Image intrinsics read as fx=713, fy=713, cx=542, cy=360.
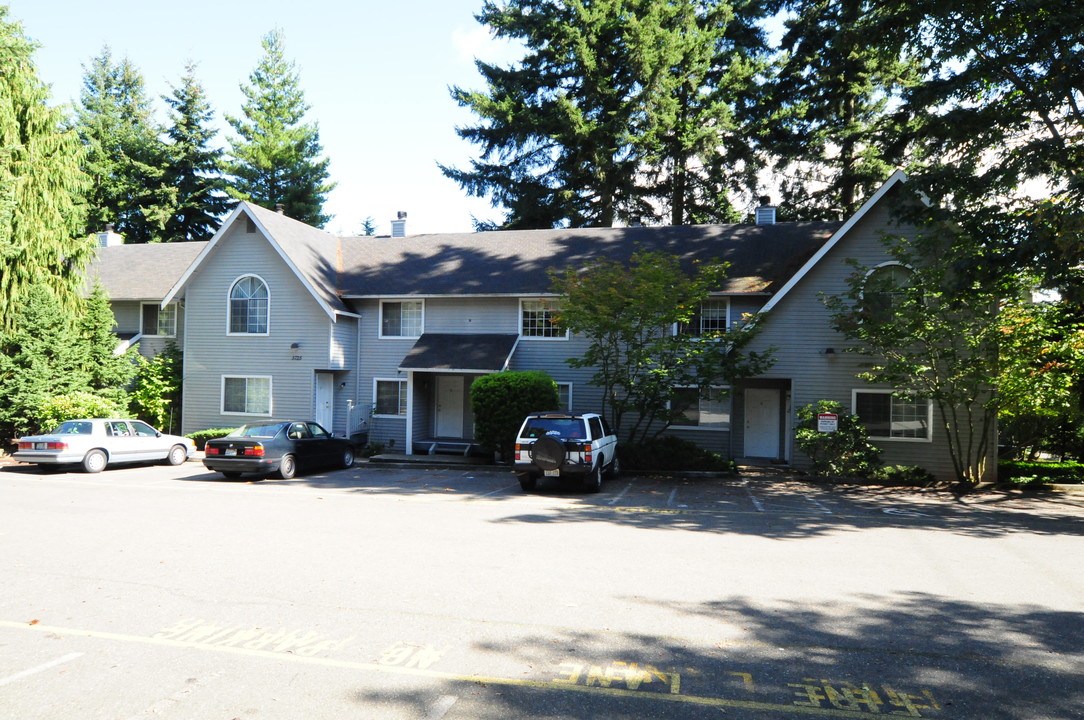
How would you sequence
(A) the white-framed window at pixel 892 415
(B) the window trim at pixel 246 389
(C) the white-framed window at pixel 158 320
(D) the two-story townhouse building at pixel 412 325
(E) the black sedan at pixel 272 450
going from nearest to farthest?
(E) the black sedan at pixel 272 450 < (A) the white-framed window at pixel 892 415 < (D) the two-story townhouse building at pixel 412 325 < (B) the window trim at pixel 246 389 < (C) the white-framed window at pixel 158 320

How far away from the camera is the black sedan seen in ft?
58.2

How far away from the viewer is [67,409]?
22.3 metres

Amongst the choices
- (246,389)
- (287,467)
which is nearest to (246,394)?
(246,389)

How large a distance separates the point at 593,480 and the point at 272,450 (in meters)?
8.18

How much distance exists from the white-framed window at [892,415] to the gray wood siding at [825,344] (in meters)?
0.19

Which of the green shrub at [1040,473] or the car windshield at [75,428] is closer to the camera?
the green shrub at [1040,473]

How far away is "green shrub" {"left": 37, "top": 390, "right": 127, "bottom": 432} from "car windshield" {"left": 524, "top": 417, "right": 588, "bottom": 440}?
49.7 ft

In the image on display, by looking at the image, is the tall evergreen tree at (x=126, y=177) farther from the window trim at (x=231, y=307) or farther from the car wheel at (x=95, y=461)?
the car wheel at (x=95, y=461)

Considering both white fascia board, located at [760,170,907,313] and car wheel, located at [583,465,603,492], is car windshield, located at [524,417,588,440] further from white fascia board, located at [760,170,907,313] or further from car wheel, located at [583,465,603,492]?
white fascia board, located at [760,170,907,313]

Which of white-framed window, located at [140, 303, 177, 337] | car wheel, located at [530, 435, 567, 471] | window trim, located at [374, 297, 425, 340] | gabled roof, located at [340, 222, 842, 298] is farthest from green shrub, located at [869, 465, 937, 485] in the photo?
white-framed window, located at [140, 303, 177, 337]

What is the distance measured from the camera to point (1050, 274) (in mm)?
13383

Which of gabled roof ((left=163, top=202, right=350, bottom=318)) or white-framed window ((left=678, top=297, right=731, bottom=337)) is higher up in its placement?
gabled roof ((left=163, top=202, right=350, bottom=318))

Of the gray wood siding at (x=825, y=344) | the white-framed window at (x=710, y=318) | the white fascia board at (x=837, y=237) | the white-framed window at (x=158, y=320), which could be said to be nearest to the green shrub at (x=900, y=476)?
the gray wood siding at (x=825, y=344)

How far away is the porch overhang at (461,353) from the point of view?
22.7m
